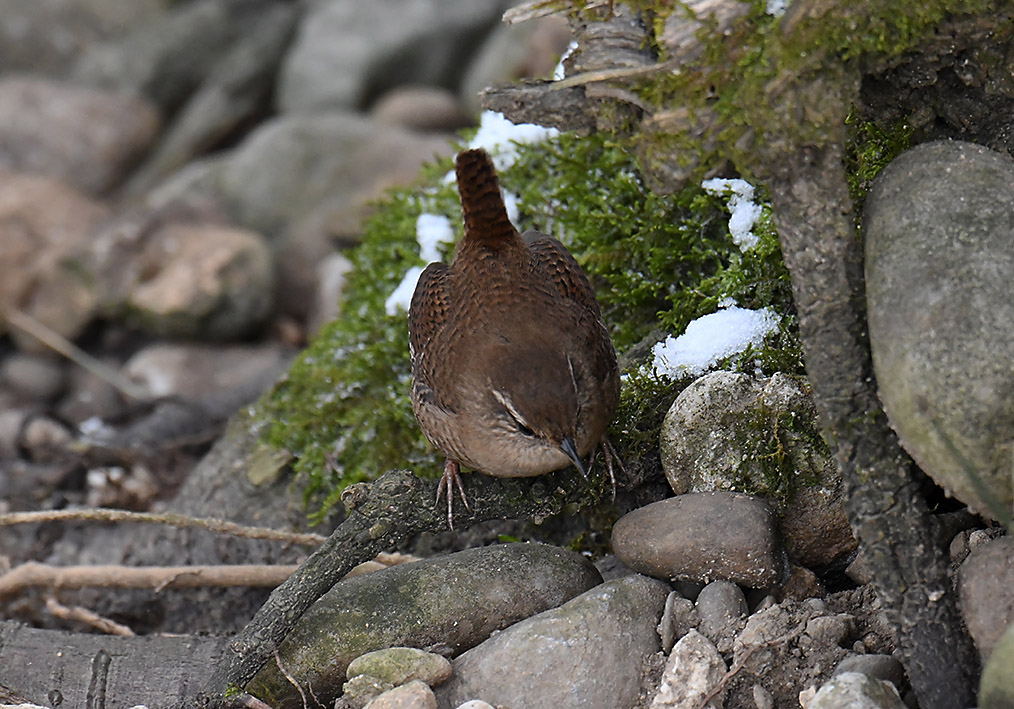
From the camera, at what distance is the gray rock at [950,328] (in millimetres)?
2020

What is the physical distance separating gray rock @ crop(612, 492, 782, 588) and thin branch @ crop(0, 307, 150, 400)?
5.14 meters

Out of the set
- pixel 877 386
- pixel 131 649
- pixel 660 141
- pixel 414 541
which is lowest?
pixel 414 541

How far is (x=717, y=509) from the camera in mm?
2719

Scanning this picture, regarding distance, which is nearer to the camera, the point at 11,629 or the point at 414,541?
the point at 11,629

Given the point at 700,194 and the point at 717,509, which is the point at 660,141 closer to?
the point at 717,509

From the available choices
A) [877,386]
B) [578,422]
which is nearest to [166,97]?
[578,422]

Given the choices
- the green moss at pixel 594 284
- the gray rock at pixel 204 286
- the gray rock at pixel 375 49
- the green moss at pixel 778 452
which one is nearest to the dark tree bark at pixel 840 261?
the green moss at pixel 778 452

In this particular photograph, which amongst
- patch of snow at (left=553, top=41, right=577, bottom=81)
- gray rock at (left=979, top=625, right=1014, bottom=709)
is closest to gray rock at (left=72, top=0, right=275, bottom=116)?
patch of snow at (left=553, top=41, right=577, bottom=81)

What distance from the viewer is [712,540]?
106 inches

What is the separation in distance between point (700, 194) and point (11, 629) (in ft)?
9.18

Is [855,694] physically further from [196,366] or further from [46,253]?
[46,253]

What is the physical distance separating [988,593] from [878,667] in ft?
1.07

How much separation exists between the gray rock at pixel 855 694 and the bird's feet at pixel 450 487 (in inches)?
47.1

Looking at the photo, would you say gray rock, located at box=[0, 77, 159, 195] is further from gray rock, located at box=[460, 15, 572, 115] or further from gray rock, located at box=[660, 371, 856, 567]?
gray rock, located at box=[660, 371, 856, 567]
